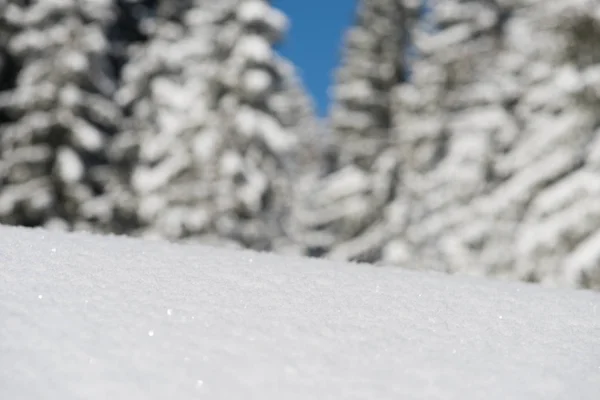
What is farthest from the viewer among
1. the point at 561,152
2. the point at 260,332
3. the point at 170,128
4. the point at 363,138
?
the point at 363,138

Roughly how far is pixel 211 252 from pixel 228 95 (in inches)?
618

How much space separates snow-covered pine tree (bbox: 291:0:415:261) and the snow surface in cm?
2073

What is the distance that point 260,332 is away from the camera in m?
3.20

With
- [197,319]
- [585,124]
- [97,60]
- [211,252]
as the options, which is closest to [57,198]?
[97,60]

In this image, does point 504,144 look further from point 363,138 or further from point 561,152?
point 363,138

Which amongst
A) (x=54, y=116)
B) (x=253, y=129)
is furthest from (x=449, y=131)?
(x=54, y=116)

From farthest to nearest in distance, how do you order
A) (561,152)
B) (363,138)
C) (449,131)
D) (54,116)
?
(363,138) < (449,131) < (54,116) < (561,152)

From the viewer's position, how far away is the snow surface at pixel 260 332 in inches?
107

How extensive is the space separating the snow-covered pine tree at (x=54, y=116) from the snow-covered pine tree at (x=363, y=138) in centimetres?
803

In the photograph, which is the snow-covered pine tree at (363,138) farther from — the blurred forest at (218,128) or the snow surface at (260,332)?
the snow surface at (260,332)

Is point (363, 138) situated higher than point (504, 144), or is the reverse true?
point (504, 144)

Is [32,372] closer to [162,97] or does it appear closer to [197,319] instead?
[197,319]

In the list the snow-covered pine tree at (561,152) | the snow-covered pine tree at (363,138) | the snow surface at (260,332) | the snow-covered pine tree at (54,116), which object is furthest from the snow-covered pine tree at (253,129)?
the snow surface at (260,332)

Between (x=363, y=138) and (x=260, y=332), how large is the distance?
25054 mm
